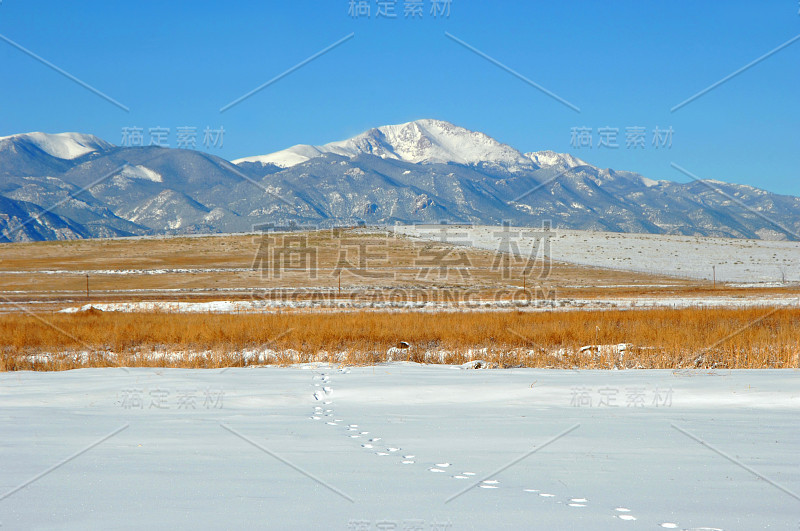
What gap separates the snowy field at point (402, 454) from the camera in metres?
4.14

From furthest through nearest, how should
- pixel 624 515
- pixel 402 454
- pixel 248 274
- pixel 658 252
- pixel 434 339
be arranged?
pixel 658 252, pixel 248 274, pixel 434 339, pixel 402 454, pixel 624 515

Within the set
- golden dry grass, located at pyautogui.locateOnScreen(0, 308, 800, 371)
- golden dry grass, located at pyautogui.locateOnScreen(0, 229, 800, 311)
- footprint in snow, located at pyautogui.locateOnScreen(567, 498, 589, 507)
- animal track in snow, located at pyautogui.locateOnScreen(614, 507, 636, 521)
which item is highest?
golden dry grass, located at pyautogui.locateOnScreen(0, 229, 800, 311)

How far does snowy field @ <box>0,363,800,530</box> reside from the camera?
4.14m

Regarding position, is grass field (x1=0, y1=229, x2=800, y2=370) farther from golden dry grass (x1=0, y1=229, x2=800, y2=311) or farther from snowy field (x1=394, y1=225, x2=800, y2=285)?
snowy field (x1=394, y1=225, x2=800, y2=285)

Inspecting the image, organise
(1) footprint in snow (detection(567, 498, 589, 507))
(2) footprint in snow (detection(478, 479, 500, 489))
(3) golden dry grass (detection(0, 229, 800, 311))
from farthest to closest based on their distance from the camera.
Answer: (3) golden dry grass (detection(0, 229, 800, 311)) → (2) footprint in snow (detection(478, 479, 500, 489)) → (1) footprint in snow (detection(567, 498, 589, 507))

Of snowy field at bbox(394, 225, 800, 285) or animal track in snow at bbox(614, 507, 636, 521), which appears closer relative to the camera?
animal track in snow at bbox(614, 507, 636, 521)

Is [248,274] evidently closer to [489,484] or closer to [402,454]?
[402,454]

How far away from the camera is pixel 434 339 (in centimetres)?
1622

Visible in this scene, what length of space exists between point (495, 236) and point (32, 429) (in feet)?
232

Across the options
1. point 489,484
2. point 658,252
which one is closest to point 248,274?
point 658,252

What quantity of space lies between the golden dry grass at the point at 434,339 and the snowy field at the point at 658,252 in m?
35.0

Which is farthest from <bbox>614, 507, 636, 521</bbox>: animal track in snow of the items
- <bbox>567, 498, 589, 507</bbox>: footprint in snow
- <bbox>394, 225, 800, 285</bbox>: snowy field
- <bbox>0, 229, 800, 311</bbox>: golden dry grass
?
<bbox>394, 225, 800, 285</bbox>: snowy field

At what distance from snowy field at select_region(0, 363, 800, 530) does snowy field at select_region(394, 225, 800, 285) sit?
4549 centimetres

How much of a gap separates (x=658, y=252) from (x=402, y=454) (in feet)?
219
